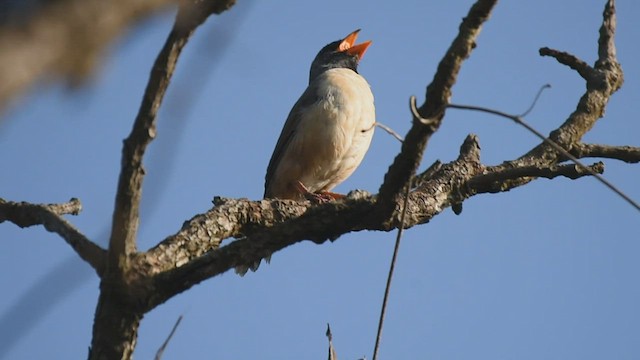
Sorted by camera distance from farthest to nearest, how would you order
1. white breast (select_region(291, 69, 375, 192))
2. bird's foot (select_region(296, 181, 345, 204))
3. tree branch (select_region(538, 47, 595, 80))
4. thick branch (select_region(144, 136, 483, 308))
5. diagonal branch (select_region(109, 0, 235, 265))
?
white breast (select_region(291, 69, 375, 192)) → bird's foot (select_region(296, 181, 345, 204)) → tree branch (select_region(538, 47, 595, 80)) → thick branch (select_region(144, 136, 483, 308)) → diagonal branch (select_region(109, 0, 235, 265))

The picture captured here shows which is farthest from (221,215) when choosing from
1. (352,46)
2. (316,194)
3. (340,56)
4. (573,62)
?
(352,46)

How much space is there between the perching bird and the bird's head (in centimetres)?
132

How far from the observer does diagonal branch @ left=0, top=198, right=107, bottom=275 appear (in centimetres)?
290

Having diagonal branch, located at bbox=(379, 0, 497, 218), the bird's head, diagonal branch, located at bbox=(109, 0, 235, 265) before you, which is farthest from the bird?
diagonal branch, located at bbox=(109, 0, 235, 265)

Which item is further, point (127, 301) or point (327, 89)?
point (327, 89)

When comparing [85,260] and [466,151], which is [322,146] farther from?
[85,260]

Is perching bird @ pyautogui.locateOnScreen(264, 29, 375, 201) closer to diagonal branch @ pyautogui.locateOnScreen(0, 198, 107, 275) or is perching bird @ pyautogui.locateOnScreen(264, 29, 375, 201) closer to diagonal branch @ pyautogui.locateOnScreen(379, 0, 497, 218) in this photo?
diagonal branch @ pyautogui.locateOnScreen(0, 198, 107, 275)

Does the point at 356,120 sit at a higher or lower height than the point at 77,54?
higher

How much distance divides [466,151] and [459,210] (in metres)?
0.52

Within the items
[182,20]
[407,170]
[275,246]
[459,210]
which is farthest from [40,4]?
[459,210]

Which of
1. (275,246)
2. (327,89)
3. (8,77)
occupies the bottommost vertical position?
(8,77)

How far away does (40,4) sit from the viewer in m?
1.15

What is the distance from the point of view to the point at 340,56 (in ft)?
27.8

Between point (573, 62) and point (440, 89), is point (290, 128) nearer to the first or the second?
point (573, 62)
